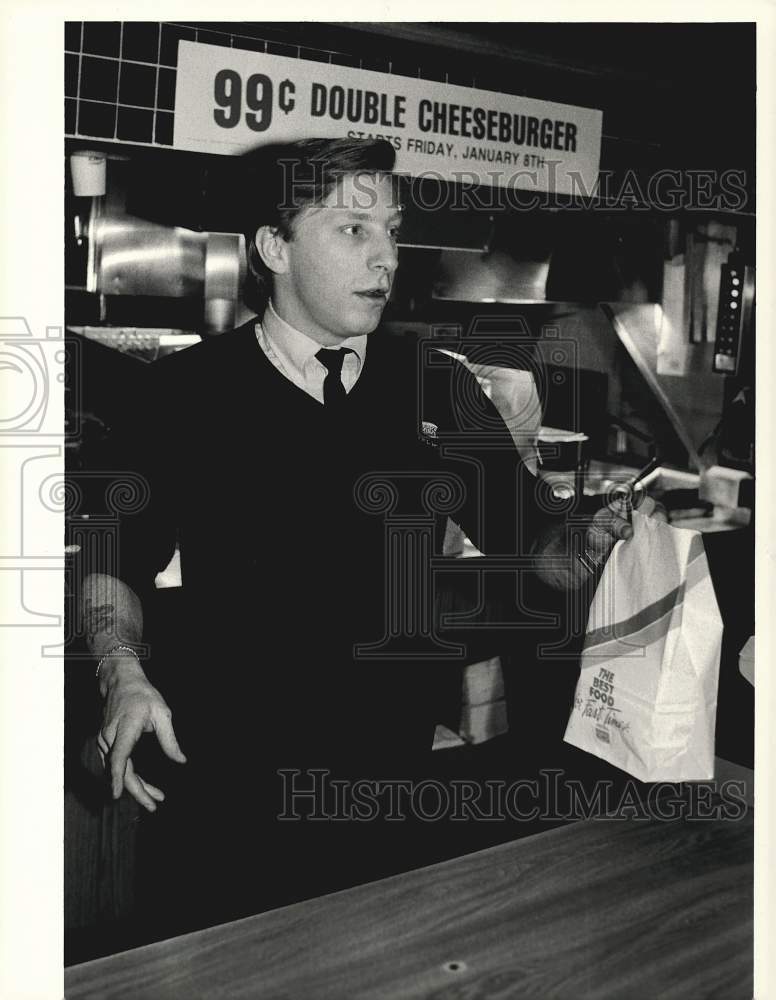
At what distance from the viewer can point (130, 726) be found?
1.36m

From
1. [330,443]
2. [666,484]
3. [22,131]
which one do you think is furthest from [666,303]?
[22,131]

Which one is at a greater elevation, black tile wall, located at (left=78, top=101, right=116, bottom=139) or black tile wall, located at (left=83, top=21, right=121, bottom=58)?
black tile wall, located at (left=83, top=21, right=121, bottom=58)

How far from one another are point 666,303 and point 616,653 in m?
2.90

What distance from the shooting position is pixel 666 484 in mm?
4043

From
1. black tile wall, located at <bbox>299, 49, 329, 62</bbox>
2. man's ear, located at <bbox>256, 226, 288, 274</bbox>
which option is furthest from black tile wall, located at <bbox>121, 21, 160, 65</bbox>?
man's ear, located at <bbox>256, 226, 288, 274</bbox>

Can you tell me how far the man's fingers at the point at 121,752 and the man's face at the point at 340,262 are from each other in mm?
892

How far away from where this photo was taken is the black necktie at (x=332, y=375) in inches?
77.4

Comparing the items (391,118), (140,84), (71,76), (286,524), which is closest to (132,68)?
(140,84)

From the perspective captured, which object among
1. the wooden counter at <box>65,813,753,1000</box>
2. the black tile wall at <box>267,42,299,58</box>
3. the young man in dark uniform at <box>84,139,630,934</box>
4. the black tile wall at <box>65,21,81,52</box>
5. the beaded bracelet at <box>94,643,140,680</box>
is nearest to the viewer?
the wooden counter at <box>65,813,753,1000</box>

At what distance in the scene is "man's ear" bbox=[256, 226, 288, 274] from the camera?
199 centimetres

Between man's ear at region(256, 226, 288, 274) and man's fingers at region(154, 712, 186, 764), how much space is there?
0.97 m

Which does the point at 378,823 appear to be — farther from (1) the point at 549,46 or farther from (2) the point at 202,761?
(1) the point at 549,46

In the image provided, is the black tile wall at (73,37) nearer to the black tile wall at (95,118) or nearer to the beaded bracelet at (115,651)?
the black tile wall at (95,118)

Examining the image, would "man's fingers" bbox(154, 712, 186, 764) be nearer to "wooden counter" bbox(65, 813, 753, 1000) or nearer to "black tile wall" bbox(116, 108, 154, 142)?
"wooden counter" bbox(65, 813, 753, 1000)
